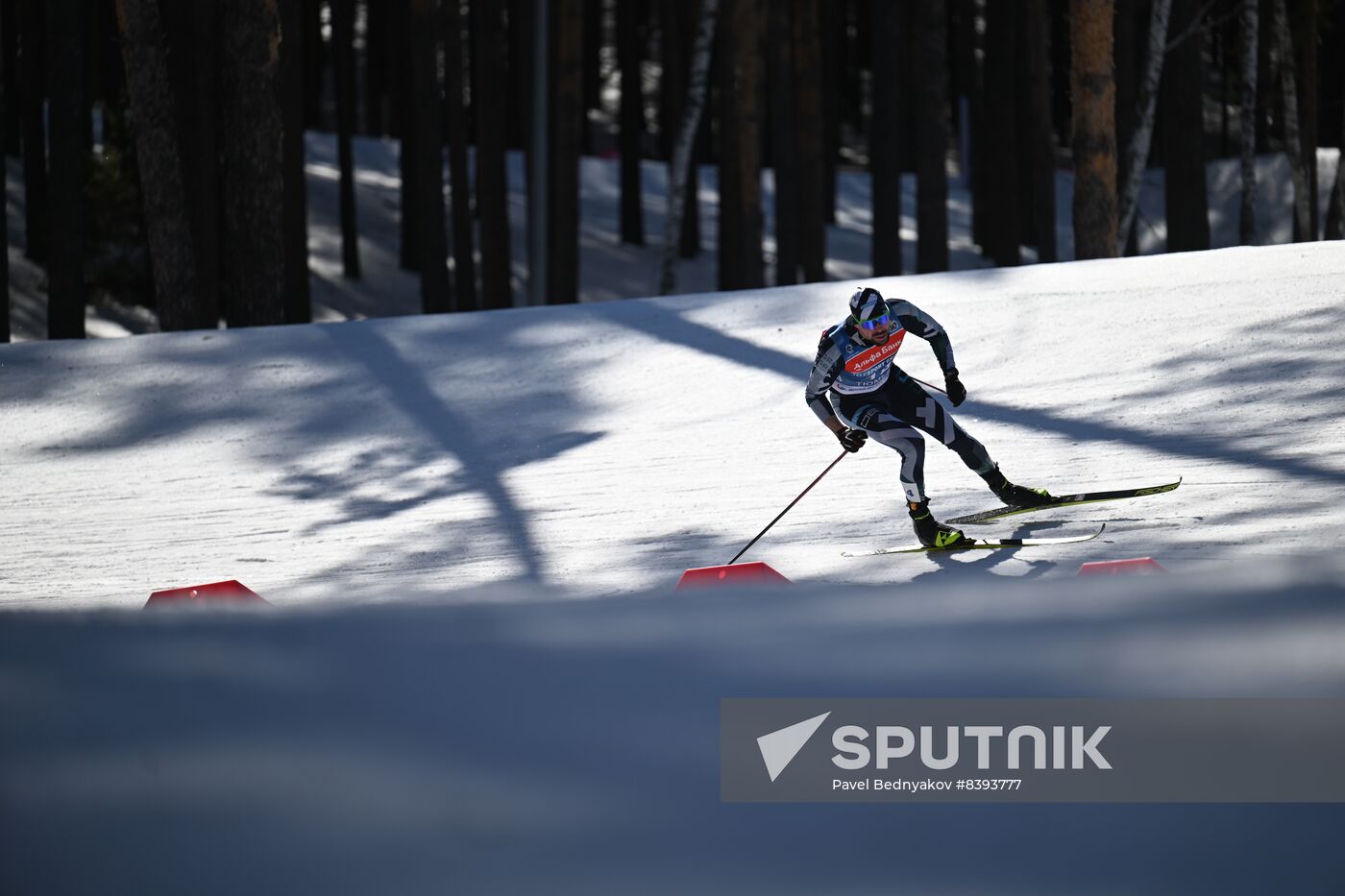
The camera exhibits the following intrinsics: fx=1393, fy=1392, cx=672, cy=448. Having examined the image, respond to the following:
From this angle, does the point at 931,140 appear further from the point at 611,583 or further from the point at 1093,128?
the point at 611,583

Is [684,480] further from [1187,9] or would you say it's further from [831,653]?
[1187,9]

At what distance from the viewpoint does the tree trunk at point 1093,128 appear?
1371 cm

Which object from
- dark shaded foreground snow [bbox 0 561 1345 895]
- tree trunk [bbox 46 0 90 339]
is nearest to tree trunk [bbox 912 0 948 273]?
tree trunk [bbox 46 0 90 339]

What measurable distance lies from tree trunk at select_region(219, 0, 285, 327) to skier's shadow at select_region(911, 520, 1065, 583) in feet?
33.3

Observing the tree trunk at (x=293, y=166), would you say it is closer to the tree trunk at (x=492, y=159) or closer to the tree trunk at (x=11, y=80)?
the tree trunk at (x=492, y=159)

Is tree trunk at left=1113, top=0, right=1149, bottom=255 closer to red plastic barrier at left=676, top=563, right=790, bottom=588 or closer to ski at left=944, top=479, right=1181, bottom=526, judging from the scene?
ski at left=944, top=479, right=1181, bottom=526

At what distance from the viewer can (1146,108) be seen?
57.5 ft

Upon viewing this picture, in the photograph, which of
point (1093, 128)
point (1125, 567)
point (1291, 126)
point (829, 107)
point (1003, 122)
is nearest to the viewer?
point (1125, 567)

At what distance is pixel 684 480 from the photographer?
995 cm

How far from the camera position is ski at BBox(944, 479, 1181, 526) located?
7.93 metres

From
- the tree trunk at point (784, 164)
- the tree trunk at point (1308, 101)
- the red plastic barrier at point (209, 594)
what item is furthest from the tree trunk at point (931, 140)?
the red plastic barrier at point (209, 594)

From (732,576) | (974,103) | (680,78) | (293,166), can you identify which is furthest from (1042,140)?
(732,576)

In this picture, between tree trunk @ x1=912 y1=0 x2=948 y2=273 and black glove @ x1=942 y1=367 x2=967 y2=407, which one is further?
tree trunk @ x1=912 y1=0 x2=948 y2=273

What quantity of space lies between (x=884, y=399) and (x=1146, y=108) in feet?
38.4
